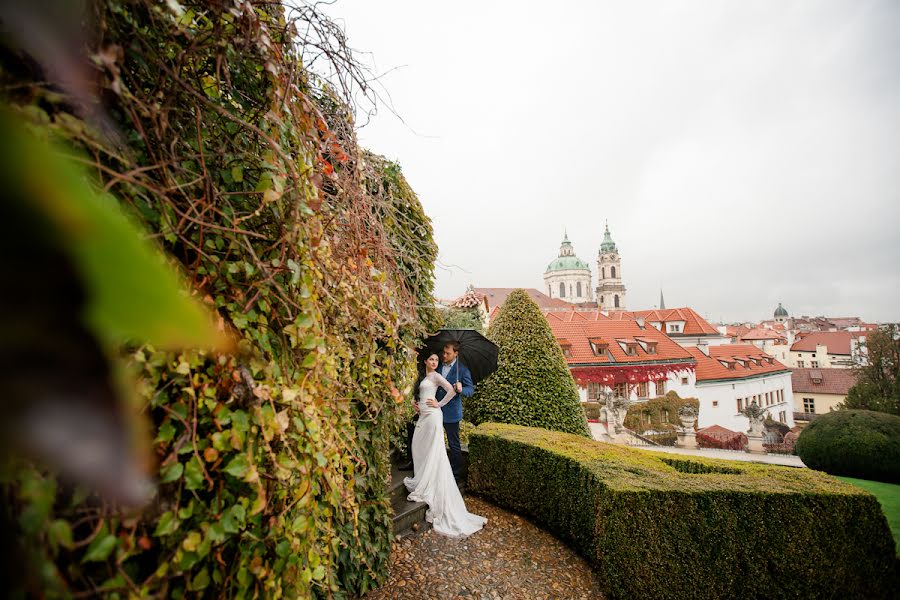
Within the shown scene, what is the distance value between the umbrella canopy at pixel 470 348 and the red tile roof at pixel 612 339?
21.8 metres

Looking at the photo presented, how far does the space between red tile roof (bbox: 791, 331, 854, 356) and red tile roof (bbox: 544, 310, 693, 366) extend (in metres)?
37.0

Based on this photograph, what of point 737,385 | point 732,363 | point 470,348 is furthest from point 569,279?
point 470,348

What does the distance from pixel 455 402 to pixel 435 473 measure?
1048 millimetres

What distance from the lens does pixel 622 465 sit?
5336 mm

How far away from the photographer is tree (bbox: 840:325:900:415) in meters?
21.3

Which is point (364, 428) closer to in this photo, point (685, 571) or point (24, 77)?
point (24, 77)

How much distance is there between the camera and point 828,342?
54.8 meters

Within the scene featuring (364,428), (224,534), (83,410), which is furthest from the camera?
(364,428)

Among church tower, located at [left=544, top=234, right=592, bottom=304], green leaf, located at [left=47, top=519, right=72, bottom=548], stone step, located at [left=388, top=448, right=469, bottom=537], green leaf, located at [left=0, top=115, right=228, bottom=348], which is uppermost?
church tower, located at [left=544, top=234, right=592, bottom=304]

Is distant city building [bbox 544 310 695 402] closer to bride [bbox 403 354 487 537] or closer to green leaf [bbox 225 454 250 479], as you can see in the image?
bride [bbox 403 354 487 537]

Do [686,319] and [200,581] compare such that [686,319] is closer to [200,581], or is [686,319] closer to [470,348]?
[470,348]

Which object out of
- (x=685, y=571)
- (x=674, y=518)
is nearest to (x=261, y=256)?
(x=674, y=518)

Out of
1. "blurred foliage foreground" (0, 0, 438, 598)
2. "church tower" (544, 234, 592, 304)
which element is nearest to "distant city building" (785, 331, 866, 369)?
"church tower" (544, 234, 592, 304)

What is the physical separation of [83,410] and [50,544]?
105 cm
